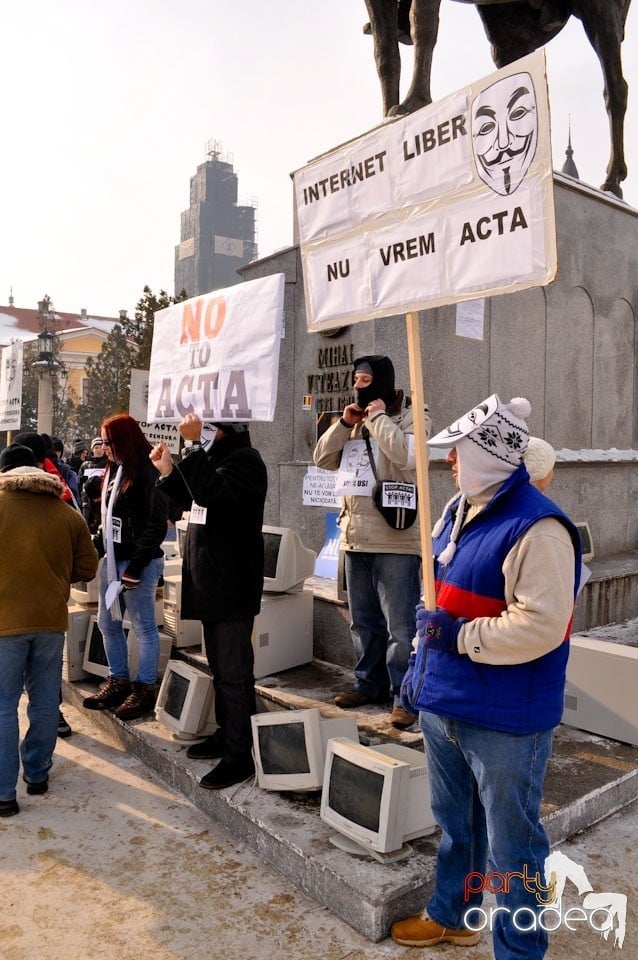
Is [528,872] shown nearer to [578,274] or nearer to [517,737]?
[517,737]

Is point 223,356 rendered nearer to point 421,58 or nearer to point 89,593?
point 89,593

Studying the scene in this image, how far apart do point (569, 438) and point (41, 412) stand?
12577 mm

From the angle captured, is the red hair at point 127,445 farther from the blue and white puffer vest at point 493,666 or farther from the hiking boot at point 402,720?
the blue and white puffer vest at point 493,666

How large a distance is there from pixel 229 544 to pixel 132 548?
1237 millimetres

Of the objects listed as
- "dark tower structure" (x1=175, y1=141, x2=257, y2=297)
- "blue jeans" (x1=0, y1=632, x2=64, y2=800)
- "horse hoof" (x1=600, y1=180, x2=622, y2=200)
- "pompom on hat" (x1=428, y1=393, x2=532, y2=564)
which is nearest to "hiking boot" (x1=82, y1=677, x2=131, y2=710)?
"blue jeans" (x1=0, y1=632, x2=64, y2=800)

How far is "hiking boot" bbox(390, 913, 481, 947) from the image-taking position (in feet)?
9.02

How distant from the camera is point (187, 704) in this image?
4336 mm

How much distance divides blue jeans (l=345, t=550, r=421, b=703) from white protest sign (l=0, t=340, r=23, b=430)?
598 cm

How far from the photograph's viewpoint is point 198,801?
395 centimetres

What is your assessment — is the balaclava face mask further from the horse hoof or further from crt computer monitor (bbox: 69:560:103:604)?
the horse hoof

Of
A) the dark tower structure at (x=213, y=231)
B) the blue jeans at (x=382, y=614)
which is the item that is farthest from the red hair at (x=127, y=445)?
the dark tower structure at (x=213, y=231)

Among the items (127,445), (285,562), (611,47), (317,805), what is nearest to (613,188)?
(611,47)

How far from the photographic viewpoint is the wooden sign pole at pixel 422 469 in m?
2.56

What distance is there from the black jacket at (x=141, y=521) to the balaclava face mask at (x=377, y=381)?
1.40m
